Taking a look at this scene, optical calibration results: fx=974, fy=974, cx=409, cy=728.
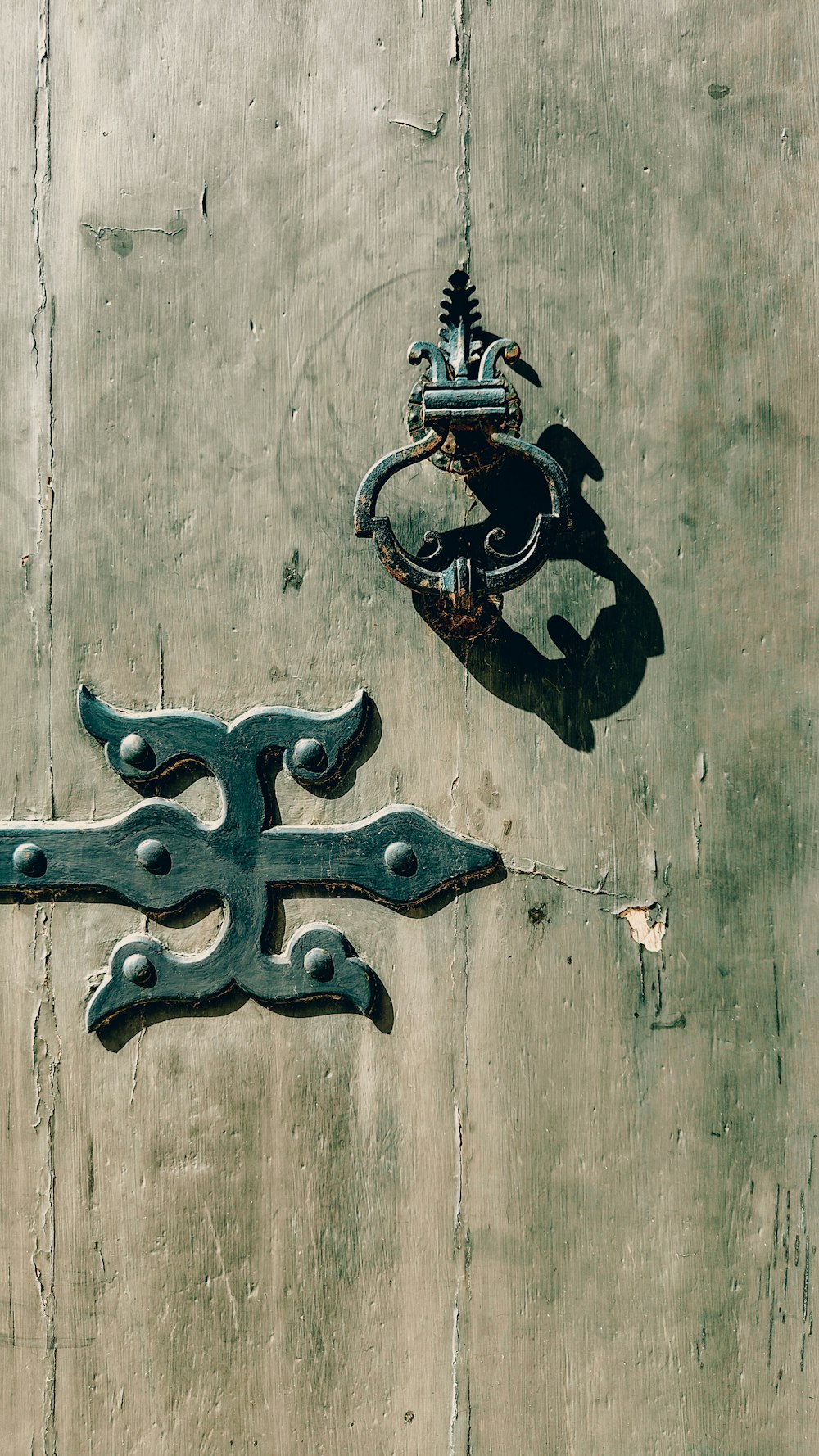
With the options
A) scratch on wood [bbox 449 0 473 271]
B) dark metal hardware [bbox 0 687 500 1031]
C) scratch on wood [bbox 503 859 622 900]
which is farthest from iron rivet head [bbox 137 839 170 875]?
scratch on wood [bbox 449 0 473 271]

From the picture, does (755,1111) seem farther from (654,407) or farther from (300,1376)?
(654,407)

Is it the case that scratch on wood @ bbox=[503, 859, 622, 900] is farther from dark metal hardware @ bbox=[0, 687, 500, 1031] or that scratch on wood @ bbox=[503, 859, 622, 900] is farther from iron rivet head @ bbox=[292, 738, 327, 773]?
iron rivet head @ bbox=[292, 738, 327, 773]

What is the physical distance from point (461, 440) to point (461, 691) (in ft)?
0.59

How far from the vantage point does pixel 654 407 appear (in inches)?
28.3

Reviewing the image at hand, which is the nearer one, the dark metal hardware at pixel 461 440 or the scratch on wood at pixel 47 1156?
the dark metal hardware at pixel 461 440

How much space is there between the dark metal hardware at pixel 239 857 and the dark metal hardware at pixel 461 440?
12 cm

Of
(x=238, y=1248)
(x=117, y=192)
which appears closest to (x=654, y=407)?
(x=117, y=192)

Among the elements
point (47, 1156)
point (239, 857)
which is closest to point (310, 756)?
point (239, 857)

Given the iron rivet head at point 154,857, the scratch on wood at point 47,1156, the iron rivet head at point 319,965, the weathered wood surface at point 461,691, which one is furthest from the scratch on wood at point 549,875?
the scratch on wood at point 47,1156

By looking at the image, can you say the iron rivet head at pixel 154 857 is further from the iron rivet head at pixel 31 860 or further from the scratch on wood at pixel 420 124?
the scratch on wood at pixel 420 124

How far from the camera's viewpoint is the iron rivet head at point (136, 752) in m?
0.72

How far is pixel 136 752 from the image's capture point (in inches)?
28.3

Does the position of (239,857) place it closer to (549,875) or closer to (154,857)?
(154,857)

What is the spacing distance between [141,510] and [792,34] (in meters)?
0.59
